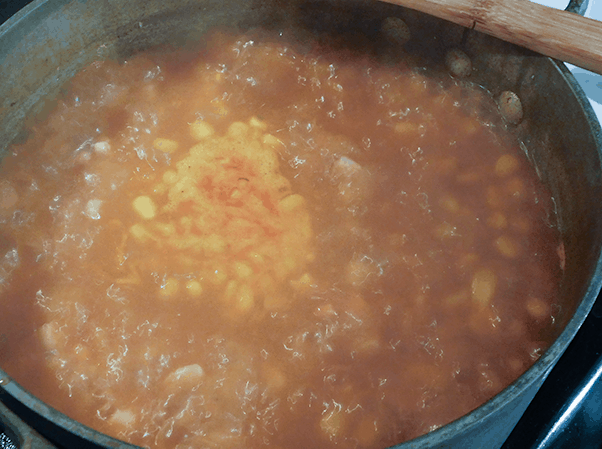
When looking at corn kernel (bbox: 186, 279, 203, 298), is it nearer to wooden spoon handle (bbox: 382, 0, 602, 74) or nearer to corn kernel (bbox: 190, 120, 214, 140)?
corn kernel (bbox: 190, 120, 214, 140)

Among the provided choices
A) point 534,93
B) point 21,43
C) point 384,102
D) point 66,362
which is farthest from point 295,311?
point 21,43

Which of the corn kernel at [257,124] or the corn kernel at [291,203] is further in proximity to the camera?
the corn kernel at [257,124]

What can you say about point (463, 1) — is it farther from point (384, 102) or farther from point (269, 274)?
point (269, 274)

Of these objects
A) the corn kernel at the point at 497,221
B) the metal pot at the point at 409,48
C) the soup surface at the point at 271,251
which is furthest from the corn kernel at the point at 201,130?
the corn kernel at the point at 497,221

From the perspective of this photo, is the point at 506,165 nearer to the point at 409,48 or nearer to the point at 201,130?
the point at 409,48

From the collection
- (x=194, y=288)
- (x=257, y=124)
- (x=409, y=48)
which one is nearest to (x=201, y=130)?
(x=257, y=124)

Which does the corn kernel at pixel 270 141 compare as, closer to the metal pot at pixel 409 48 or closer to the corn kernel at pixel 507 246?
the metal pot at pixel 409 48

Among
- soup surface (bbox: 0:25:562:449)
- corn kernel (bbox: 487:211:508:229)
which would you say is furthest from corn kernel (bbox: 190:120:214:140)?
corn kernel (bbox: 487:211:508:229)
